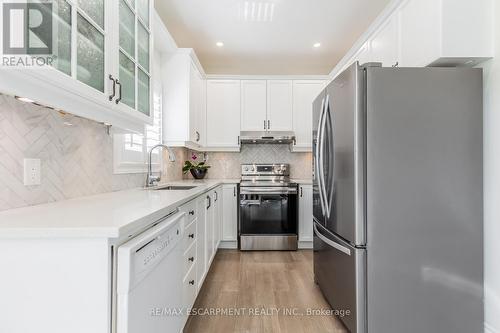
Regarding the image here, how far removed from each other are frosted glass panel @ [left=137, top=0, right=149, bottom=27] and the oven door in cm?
214

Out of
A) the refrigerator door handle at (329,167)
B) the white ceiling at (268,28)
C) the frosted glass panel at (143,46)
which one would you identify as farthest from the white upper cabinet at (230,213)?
the frosted glass panel at (143,46)

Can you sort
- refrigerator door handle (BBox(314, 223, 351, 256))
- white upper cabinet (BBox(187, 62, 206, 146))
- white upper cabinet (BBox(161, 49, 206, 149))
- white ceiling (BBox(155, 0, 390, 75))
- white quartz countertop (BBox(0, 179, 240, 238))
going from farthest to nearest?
white upper cabinet (BBox(187, 62, 206, 146)) → white upper cabinet (BBox(161, 49, 206, 149)) → white ceiling (BBox(155, 0, 390, 75)) → refrigerator door handle (BBox(314, 223, 351, 256)) → white quartz countertop (BBox(0, 179, 240, 238))

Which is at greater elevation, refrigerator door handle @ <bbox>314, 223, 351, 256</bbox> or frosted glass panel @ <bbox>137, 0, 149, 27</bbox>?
frosted glass panel @ <bbox>137, 0, 149, 27</bbox>

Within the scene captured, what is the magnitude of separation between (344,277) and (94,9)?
79.6 inches

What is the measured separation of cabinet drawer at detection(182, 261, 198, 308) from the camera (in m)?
1.57

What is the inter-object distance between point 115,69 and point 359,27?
267 centimetres

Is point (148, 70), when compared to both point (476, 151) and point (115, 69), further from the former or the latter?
point (476, 151)

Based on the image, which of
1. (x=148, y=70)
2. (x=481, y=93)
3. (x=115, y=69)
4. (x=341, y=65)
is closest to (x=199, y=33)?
(x=148, y=70)

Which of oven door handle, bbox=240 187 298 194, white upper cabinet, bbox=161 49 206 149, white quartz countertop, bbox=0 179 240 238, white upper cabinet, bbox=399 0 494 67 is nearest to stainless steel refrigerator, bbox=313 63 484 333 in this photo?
white upper cabinet, bbox=399 0 494 67

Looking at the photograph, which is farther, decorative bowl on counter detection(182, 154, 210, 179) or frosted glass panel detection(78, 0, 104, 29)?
decorative bowl on counter detection(182, 154, 210, 179)

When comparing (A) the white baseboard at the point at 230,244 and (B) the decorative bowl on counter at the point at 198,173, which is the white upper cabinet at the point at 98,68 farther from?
(A) the white baseboard at the point at 230,244

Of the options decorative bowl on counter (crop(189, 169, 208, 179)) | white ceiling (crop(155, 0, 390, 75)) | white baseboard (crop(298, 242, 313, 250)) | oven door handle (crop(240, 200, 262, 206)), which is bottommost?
white baseboard (crop(298, 242, 313, 250))

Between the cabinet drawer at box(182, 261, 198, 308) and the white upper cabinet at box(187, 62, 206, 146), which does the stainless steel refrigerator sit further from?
the white upper cabinet at box(187, 62, 206, 146)

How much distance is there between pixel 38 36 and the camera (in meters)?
0.91
